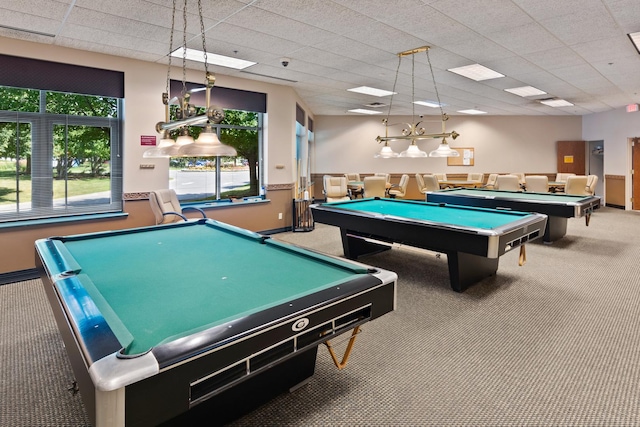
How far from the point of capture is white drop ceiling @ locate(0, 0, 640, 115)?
3.50 meters

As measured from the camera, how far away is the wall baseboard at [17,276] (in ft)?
14.0

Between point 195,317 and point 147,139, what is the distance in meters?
4.61

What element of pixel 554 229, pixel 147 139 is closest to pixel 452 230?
pixel 554 229

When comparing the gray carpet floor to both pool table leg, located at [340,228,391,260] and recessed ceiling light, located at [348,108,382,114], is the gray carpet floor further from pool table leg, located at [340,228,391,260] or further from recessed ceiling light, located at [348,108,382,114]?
recessed ceiling light, located at [348,108,382,114]

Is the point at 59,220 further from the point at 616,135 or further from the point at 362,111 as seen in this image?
the point at 616,135

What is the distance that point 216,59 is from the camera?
17.3ft

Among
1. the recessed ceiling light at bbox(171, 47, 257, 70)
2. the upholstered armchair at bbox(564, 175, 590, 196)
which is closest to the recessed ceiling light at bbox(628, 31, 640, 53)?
the upholstered armchair at bbox(564, 175, 590, 196)

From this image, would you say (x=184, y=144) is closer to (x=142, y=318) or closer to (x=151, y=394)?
(x=142, y=318)

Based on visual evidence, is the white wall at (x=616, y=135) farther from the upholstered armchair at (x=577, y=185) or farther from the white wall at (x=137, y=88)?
the white wall at (x=137, y=88)

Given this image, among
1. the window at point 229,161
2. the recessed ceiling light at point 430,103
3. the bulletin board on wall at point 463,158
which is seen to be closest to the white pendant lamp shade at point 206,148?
the window at point 229,161

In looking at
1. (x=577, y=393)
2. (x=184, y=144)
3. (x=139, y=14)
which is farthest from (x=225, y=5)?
(x=577, y=393)

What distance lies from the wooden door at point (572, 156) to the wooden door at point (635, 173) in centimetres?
141

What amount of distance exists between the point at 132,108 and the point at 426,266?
182 inches

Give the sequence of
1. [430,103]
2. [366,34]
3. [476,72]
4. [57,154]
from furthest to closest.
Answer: [430,103] < [476,72] < [57,154] < [366,34]
